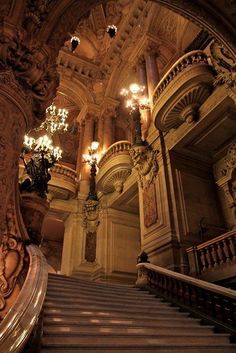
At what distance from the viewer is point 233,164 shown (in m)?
9.02

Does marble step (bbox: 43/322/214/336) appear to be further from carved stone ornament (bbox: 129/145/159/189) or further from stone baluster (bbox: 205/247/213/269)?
carved stone ornament (bbox: 129/145/159/189)

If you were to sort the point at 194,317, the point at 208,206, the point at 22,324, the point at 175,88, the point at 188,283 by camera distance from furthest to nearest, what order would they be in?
the point at 208,206, the point at 175,88, the point at 188,283, the point at 194,317, the point at 22,324

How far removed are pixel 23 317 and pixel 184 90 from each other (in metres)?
7.75

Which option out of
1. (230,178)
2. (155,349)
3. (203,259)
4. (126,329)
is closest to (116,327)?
(126,329)

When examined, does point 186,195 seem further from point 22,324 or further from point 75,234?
point 22,324

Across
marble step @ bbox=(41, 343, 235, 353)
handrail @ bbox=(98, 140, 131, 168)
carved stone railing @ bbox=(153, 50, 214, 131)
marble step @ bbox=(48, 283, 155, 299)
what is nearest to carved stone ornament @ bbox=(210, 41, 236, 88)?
carved stone railing @ bbox=(153, 50, 214, 131)

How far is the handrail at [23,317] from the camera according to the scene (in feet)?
6.24

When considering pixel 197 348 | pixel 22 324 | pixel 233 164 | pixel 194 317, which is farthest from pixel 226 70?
pixel 22 324

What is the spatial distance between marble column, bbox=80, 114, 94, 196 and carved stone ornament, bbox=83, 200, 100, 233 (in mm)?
963

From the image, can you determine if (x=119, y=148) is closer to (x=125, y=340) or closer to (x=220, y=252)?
(x=220, y=252)

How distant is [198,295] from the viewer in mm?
5137

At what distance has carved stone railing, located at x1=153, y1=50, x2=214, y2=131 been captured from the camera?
812cm

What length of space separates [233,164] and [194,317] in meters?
5.53

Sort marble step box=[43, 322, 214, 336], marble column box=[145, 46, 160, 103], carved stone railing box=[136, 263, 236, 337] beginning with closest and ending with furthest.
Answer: marble step box=[43, 322, 214, 336], carved stone railing box=[136, 263, 236, 337], marble column box=[145, 46, 160, 103]
